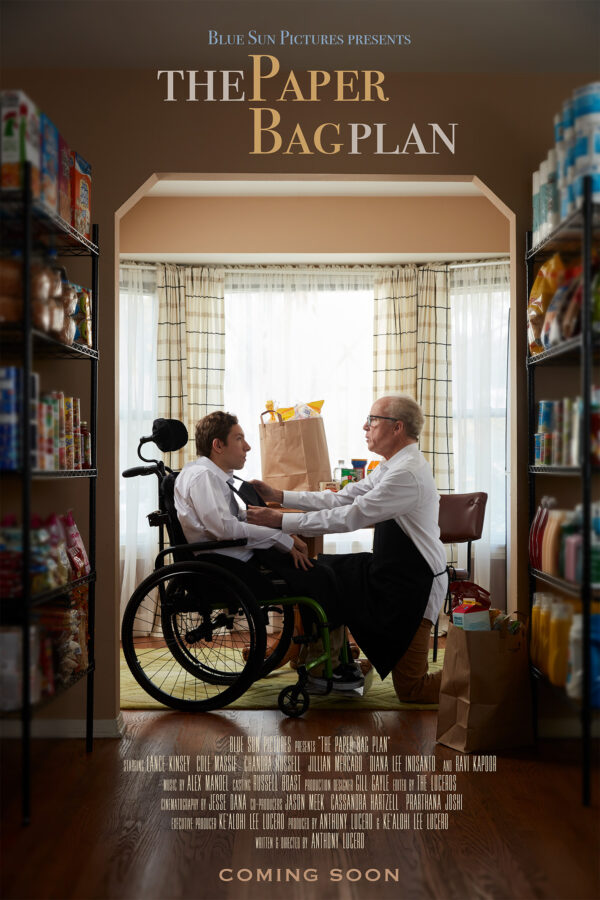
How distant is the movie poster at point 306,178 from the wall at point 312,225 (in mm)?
1844

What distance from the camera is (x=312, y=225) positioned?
448 centimetres

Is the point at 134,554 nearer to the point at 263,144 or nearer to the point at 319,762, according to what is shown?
the point at 319,762

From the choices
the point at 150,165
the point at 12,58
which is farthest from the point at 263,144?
the point at 12,58

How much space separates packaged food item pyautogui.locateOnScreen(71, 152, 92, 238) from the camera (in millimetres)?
2279

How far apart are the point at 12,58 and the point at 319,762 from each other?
219 cm

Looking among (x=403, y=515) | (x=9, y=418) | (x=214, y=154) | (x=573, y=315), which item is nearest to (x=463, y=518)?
(x=403, y=515)

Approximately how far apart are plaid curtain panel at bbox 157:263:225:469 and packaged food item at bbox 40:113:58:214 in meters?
2.62

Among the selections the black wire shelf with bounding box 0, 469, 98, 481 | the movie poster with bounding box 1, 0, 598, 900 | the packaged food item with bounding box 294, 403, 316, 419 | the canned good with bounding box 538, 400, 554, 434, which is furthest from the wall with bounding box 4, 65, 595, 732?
the packaged food item with bounding box 294, 403, 316, 419

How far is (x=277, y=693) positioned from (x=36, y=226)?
211 centimetres

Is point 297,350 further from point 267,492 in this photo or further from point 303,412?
point 267,492

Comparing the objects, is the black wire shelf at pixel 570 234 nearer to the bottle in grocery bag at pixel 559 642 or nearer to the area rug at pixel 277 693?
the bottle in grocery bag at pixel 559 642

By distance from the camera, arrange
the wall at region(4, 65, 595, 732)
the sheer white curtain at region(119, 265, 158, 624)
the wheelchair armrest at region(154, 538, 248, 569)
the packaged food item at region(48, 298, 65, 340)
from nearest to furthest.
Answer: the packaged food item at region(48, 298, 65, 340) → the wall at region(4, 65, 595, 732) → the wheelchair armrest at region(154, 538, 248, 569) → the sheer white curtain at region(119, 265, 158, 624)

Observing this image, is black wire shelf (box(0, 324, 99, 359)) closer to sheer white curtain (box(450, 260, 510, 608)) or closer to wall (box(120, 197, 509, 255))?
wall (box(120, 197, 509, 255))

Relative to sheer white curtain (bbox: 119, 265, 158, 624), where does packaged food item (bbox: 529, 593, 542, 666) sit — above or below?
below
